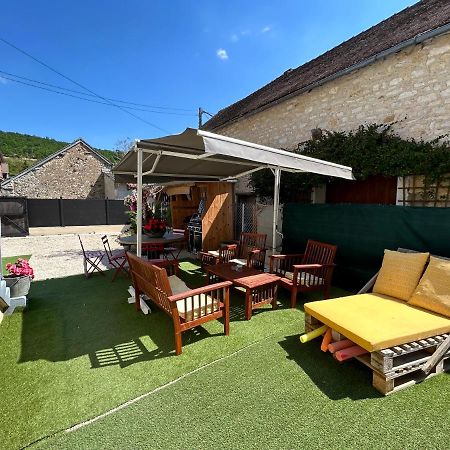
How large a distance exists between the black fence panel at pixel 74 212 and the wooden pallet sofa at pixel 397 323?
1858 centimetres

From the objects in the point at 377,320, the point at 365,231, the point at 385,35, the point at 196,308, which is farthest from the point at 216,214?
the point at 385,35

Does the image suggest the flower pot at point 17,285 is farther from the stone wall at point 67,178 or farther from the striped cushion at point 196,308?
the stone wall at point 67,178

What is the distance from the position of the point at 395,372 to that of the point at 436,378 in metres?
0.55

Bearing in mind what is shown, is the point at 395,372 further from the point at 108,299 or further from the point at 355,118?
the point at 355,118

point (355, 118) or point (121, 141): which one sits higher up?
point (121, 141)

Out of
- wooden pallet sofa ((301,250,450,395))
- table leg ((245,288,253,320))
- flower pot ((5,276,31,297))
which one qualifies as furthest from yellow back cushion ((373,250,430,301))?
flower pot ((5,276,31,297))

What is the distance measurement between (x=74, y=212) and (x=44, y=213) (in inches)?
69.8

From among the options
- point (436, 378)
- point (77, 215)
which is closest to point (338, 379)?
point (436, 378)

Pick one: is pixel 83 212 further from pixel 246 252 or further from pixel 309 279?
pixel 309 279

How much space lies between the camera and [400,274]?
323 centimetres

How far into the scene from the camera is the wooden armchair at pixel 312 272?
4.06 metres

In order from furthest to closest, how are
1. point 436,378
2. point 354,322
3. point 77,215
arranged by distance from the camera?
point 77,215 < point 354,322 < point 436,378

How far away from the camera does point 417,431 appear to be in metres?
1.86

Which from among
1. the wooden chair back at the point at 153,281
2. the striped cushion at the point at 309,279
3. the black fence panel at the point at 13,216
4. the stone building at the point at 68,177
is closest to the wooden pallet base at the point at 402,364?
the striped cushion at the point at 309,279
